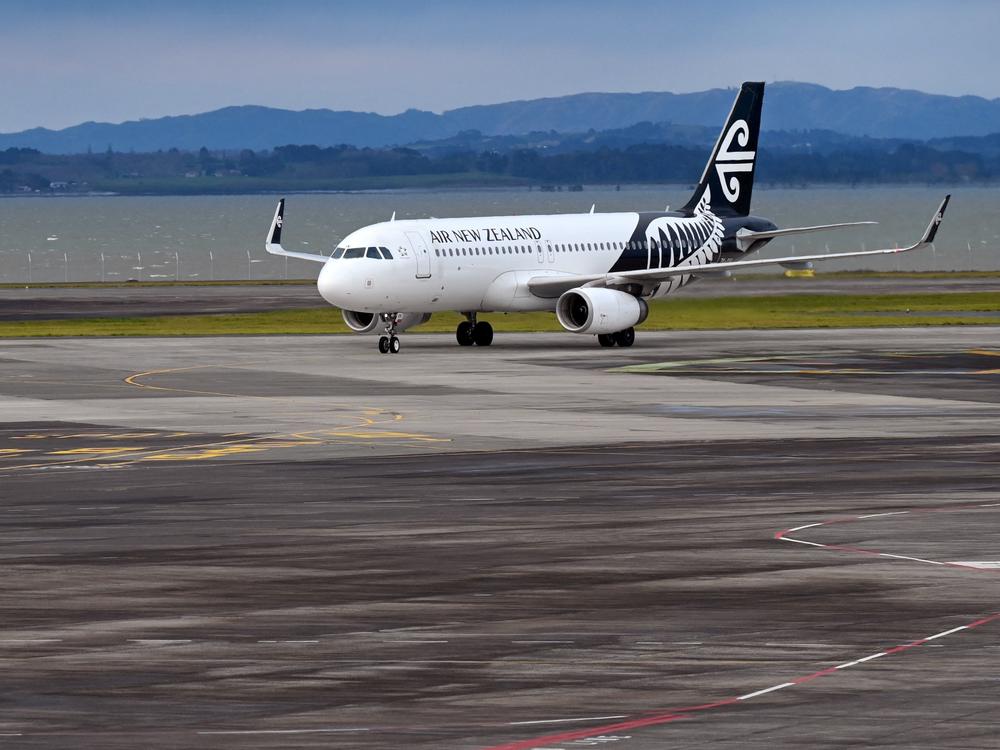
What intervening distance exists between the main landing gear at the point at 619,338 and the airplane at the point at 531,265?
0.03 metres

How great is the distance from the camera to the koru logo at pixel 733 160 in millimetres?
74688

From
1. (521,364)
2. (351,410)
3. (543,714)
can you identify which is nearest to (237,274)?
(521,364)

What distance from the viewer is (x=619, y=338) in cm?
6456

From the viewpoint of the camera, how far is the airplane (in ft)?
202

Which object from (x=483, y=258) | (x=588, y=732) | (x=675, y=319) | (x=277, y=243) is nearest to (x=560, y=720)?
(x=588, y=732)

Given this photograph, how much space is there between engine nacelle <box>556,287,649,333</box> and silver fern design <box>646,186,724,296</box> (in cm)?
421

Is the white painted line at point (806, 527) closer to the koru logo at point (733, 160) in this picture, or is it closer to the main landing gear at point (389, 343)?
the main landing gear at point (389, 343)

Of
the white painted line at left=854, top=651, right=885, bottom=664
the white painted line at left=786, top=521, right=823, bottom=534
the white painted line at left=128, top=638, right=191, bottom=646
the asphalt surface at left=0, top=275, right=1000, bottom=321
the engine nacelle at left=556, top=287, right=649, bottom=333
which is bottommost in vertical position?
the asphalt surface at left=0, top=275, right=1000, bottom=321

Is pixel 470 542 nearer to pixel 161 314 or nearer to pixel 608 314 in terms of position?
pixel 608 314

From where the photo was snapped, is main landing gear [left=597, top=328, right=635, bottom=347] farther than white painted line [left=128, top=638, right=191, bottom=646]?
Yes

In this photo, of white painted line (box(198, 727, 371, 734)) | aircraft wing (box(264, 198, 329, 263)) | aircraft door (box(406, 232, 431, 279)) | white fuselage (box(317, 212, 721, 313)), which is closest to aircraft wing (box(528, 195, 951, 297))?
white fuselage (box(317, 212, 721, 313))

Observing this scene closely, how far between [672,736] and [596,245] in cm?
5435

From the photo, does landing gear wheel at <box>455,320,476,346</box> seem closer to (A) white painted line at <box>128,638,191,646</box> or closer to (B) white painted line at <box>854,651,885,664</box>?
(A) white painted line at <box>128,638,191,646</box>

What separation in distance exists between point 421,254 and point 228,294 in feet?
136
